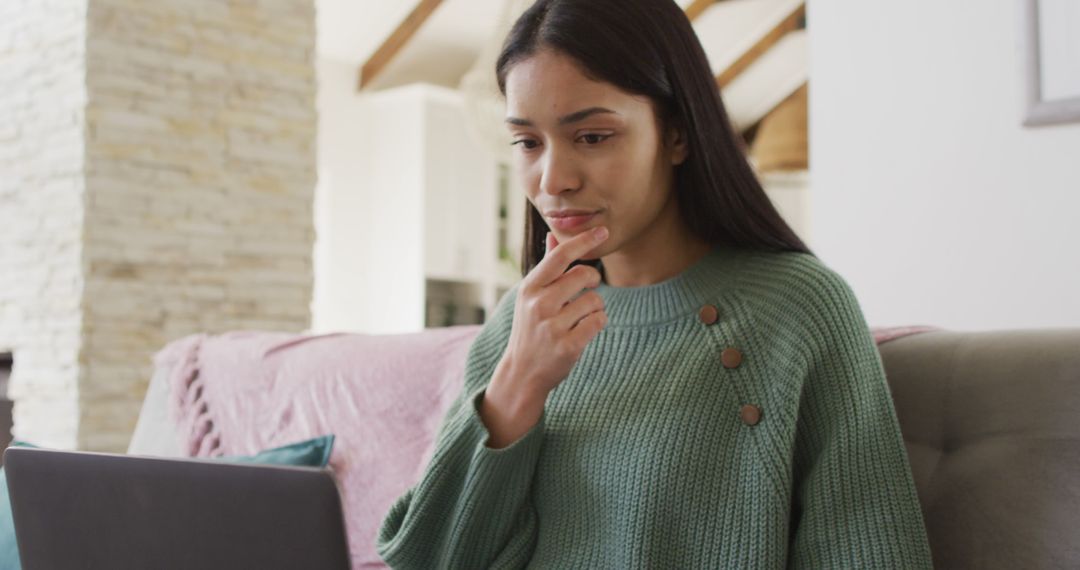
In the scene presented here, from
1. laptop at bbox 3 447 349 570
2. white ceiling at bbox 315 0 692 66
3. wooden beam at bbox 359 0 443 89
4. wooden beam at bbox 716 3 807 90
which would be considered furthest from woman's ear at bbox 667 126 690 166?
wooden beam at bbox 716 3 807 90

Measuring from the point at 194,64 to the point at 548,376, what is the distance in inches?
111

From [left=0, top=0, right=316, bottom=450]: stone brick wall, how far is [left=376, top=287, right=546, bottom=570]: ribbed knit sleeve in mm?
2336

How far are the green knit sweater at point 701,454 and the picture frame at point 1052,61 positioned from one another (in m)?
0.82

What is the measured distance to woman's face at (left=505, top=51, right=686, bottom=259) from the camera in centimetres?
110

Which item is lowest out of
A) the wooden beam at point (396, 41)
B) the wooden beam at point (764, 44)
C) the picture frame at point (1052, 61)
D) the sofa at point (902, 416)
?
the sofa at point (902, 416)

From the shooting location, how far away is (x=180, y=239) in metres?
3.50

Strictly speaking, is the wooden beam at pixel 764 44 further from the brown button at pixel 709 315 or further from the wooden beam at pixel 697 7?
the brown button at pixel 709 315

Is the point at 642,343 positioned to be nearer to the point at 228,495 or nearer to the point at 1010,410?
the point at 1010,410

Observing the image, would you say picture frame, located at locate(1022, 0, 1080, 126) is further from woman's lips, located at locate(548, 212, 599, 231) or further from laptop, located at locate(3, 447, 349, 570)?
laptop, located at locate(3, 447, 349, 570)

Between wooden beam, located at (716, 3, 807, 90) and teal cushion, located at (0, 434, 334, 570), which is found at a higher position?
wooden beam, located at (716, 3, 807, 90)

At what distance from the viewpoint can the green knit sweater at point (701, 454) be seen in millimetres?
1016

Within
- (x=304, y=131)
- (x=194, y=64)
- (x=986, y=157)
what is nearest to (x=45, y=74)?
(x=194, y=64)

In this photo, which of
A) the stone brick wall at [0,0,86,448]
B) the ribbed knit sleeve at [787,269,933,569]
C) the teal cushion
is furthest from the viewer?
the stone brick wall at [0,0,86,448]

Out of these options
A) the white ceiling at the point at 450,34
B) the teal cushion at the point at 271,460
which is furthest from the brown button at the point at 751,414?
the white ceiling at the point at 450,34
